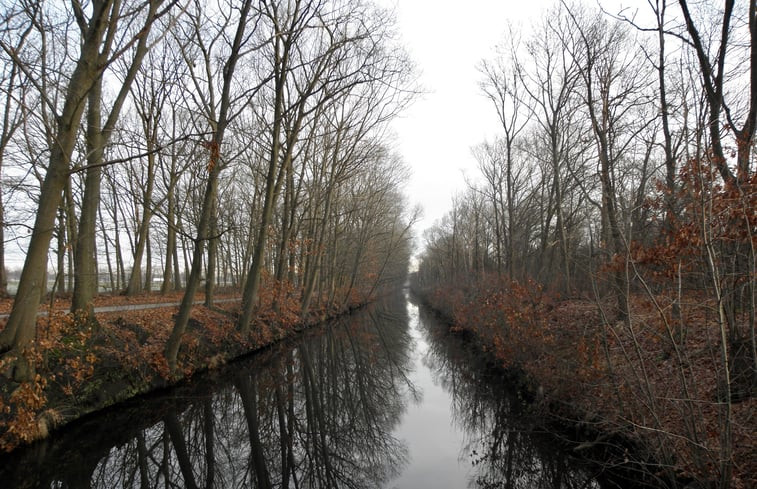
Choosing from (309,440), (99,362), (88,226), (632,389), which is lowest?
(309,440)

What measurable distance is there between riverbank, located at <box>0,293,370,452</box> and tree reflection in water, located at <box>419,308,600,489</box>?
679 cm

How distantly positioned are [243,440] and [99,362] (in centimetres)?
369

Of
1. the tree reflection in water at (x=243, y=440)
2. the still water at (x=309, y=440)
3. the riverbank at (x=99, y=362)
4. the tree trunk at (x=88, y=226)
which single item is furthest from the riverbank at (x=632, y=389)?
the tree trunk at (x=88, y=226)

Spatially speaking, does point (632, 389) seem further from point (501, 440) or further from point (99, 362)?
point (99, 362)

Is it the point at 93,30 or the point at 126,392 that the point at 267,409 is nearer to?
the point at 126,392

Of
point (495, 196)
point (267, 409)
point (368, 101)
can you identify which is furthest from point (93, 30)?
point (495, 196)

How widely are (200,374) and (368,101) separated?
12.8 m

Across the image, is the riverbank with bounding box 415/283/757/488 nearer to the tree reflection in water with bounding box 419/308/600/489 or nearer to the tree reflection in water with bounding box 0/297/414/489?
the tree reflection in water with bounding box 419/308/600/489

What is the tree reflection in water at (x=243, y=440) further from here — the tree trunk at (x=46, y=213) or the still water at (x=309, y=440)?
the tree trunk at (x=46, y=213)

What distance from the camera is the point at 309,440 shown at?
23.0ft

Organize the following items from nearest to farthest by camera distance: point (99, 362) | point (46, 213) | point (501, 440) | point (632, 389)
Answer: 1. point (632, 389)
2. point (46, 213)
3. point (501, 440)
4. point (99, 362)

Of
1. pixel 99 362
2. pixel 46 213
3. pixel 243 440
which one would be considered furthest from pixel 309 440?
pixel 46 213

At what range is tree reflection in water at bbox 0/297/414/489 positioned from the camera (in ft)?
18.3

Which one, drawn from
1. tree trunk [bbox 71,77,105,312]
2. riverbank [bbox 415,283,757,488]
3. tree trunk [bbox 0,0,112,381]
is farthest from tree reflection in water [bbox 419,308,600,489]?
tree trunk [bbox 71,77,105,312]
